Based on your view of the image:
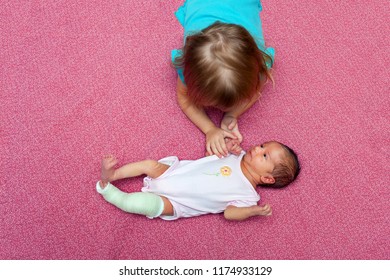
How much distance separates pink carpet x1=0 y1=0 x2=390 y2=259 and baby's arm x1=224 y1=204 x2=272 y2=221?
56 millimetres

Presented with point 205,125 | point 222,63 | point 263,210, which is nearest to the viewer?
point 222,63

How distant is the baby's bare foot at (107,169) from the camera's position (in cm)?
101

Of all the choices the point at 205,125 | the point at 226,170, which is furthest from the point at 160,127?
the point at 226,170

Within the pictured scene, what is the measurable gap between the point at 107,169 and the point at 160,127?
0.66ft

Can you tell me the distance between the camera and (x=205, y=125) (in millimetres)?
1102

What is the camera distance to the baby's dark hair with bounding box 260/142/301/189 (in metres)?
1.02

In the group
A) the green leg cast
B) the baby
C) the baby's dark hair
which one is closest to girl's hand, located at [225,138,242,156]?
the baby

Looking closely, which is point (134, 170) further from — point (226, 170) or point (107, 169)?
point (226, 170)

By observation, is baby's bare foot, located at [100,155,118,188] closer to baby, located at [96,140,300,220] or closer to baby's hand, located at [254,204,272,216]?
baby, located at [96,140,300,220]

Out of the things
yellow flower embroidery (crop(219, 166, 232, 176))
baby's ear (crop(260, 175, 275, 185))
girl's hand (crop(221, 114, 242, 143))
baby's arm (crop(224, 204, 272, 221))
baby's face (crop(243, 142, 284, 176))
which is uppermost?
girl's hand (crop(221, 114, 242, 143))

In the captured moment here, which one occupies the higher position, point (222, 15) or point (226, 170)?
point (222, 15)

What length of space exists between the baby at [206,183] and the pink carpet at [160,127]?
0.05 m

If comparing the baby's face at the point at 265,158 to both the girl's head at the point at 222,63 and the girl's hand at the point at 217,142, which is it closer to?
the girl's hand at the point at 217,142

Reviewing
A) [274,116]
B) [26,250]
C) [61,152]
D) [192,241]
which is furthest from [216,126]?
[26,250]
